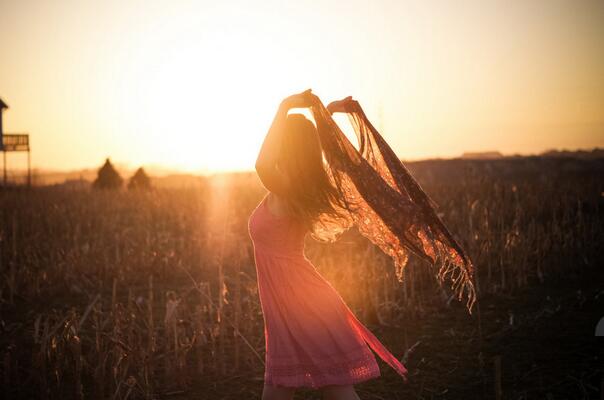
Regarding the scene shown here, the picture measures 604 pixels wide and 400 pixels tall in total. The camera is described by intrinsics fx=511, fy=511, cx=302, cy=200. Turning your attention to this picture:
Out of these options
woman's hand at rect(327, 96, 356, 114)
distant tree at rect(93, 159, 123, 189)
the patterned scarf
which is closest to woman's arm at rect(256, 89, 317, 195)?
the patterned scarf

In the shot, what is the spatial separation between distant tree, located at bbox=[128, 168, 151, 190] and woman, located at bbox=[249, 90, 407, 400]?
20.3 meters

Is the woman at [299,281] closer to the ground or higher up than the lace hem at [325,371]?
higher up

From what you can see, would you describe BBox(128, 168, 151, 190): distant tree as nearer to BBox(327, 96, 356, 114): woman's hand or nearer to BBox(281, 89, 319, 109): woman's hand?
BBox(327, 96, 356, 114): woman's hand

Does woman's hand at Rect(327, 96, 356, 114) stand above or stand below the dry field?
above

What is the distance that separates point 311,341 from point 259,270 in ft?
1.55

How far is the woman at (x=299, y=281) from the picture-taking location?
249 centimetres

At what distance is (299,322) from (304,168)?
782 mm

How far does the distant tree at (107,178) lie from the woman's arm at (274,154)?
2188 cm

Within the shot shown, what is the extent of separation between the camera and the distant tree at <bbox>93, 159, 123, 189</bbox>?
23.3 meters

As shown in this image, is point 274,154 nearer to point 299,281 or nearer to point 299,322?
point 299,281

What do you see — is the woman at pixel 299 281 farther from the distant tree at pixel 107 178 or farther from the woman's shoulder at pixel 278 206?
the distant tree at pixel 107 178

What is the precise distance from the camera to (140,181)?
23188 mm

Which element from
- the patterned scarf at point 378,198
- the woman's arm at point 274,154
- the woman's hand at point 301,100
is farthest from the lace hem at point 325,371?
the woman's hand at point 301,100

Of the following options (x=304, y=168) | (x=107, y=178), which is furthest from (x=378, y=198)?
(x=107, y=178)
